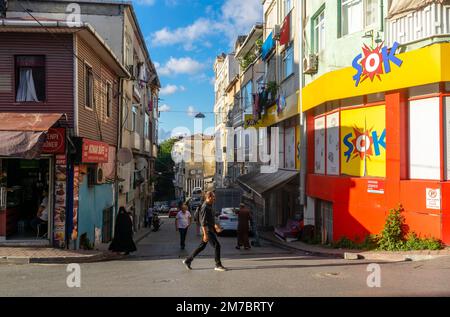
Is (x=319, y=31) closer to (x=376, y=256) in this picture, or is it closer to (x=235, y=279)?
(x=376, y=256)

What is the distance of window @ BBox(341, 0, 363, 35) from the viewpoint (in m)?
14.5

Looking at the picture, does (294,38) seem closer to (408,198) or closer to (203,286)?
(408,198)

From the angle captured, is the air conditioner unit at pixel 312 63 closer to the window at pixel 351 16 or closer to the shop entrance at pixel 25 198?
the window at pixel 351 16

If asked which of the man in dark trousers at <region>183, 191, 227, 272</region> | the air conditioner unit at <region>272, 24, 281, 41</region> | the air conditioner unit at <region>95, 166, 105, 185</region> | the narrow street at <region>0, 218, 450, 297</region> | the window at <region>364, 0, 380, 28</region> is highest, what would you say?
the air conditioner unit at <region>272, 24, 281, 41</region>

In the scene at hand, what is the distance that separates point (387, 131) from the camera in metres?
13.0

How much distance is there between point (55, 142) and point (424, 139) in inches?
372

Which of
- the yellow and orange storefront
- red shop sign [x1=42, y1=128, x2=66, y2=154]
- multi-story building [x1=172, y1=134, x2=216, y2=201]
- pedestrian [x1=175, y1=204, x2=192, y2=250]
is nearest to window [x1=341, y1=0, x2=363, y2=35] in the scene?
the yellow and orange storefront

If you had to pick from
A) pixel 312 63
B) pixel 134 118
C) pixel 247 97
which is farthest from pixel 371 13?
pixel 247 97

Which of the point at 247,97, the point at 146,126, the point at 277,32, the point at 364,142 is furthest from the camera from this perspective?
the point at 247,97

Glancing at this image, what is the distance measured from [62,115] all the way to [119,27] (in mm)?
10774

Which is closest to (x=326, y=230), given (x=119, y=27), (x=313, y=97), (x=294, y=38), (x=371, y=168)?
(x=371, y=168)

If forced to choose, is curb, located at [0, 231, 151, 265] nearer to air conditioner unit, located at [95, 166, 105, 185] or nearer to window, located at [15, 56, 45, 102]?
Answer: air conditioner unit, located at [95, 166, 105, 185]

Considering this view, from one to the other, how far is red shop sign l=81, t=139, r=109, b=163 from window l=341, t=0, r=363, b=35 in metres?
8.38

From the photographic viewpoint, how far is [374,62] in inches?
515
